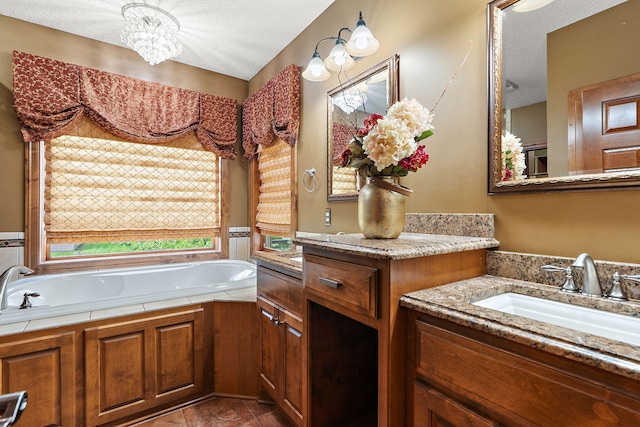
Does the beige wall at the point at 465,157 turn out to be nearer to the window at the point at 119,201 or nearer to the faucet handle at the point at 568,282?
the faucet handle at the point at 568,282

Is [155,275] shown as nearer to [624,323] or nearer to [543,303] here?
[543,303]

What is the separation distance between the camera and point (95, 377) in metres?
1.61

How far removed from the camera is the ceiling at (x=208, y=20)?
221cm

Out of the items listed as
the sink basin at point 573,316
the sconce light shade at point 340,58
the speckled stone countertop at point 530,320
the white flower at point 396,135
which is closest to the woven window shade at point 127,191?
the sconce light shade at point 340,58

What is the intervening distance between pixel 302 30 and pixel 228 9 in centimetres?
59

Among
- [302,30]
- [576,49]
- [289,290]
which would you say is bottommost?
[289,290]

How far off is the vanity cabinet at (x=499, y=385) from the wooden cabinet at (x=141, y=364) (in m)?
1.47

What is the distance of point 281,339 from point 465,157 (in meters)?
1.26

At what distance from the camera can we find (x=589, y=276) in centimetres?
93

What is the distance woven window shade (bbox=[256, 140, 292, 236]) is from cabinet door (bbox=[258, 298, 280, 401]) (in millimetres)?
1032

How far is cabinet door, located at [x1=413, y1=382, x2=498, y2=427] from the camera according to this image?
74cm

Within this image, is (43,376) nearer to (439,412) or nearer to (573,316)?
(439,412)

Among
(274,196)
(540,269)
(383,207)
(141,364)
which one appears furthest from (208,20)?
(540,269)

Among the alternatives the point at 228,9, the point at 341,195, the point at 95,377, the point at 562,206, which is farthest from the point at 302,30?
the point at 95,377
